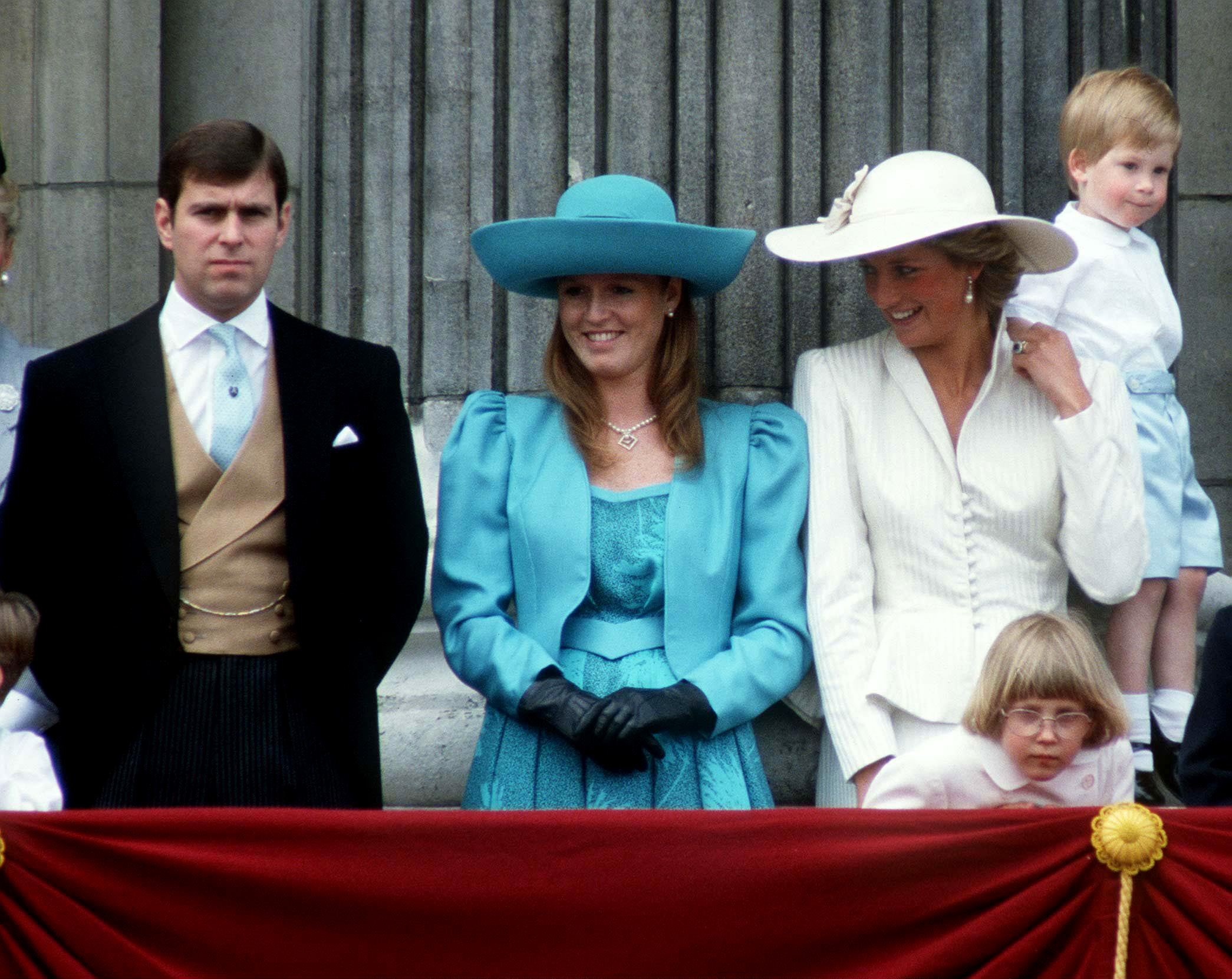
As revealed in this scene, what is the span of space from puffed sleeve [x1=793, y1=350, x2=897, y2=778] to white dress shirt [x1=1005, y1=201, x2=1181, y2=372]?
1.97ft

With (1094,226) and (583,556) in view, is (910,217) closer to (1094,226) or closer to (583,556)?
(1094,226)

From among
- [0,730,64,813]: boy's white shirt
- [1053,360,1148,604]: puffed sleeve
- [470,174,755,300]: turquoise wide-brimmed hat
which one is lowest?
[0,730,64,813]: boy's white shirt

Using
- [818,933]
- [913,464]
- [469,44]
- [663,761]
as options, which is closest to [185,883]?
[818,933]

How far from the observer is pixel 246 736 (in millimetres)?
3244

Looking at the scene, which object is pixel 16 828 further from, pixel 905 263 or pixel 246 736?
pixel 905 263

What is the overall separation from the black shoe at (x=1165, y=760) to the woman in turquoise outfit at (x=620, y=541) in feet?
2.83

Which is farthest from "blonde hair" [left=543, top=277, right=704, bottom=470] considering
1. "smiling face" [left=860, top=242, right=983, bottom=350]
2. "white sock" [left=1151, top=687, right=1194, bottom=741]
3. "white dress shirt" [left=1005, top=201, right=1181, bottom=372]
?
"white sock" [left=1151, top=687, right=1194, bottom=741]

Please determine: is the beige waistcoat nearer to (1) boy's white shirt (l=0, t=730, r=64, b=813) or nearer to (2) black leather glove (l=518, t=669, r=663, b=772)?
(1) boy's white shirt (l=0, t=730, r=64, b=813)

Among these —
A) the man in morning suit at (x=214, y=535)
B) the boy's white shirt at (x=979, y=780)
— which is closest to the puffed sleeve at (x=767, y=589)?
the boy's white shirt at (x=979, y=780)

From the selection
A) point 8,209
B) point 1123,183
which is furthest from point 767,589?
point 8,209

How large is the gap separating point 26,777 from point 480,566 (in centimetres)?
93

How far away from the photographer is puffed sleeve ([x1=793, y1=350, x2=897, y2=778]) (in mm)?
3576

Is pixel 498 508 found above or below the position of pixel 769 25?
below

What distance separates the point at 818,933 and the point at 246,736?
1.10m
